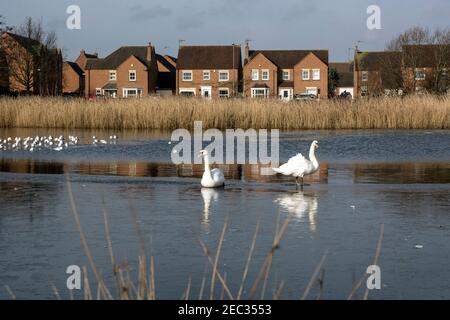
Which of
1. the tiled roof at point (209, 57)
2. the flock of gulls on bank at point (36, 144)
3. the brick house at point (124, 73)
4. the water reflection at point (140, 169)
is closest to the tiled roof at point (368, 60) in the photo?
the tiled roof at point (209, 57)

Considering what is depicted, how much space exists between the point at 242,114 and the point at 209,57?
54.2 meters

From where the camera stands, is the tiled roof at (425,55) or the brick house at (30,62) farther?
the brick house at (30,62)

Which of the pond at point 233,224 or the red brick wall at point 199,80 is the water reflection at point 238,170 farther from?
the red brick wall at point 199,80

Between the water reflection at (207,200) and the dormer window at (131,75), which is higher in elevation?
the dormer window at (131,75)

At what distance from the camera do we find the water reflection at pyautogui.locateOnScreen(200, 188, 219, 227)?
38.2 feet

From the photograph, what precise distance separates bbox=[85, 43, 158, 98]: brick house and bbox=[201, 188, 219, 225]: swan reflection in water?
72748 mm

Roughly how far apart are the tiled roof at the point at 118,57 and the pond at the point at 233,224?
234ft

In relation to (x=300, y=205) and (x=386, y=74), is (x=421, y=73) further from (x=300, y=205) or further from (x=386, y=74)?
(x=300, y=205)

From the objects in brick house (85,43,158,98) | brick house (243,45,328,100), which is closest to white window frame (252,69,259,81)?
brick house (243,45,328,100)

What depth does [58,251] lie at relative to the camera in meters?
9.46

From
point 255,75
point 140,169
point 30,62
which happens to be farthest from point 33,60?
point 140,169

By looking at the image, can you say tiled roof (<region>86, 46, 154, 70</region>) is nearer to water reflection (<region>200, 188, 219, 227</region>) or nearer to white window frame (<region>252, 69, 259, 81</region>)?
white window frame (<region>252, 69, 259, 81</region>)

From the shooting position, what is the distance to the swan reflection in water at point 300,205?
11.9 m

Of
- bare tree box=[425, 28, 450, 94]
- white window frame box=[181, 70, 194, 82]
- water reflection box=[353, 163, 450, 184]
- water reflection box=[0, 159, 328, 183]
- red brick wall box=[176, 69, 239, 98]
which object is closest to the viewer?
water reflection box=[353, 163, 450, 184]
